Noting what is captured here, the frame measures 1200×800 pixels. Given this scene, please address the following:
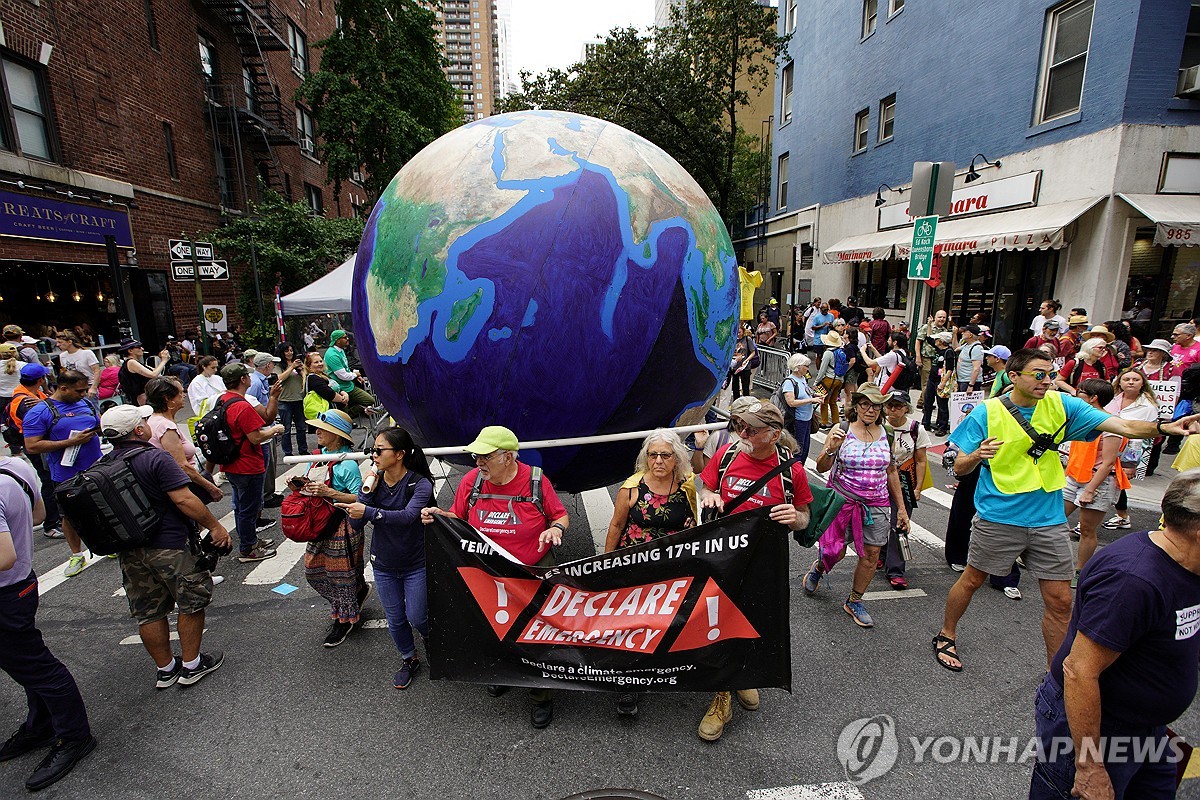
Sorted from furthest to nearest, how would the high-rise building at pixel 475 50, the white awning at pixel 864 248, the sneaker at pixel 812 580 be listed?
the high-rise building at pixel 475 50 < the white awning at pixel 864 248 < the sneaker at pixel 812 580

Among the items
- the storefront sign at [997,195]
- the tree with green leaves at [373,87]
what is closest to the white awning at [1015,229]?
the storefront sign at [997,195]

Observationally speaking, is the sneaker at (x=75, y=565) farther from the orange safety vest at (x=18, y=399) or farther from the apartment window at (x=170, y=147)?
the apartment window at (x=170, y=147)

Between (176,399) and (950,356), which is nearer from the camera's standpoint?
(176,399)

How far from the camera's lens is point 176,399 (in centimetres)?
438

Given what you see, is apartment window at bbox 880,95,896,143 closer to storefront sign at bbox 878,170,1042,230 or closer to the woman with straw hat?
storefront sign at bbox 878,170,1042,230

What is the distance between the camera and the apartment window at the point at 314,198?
79.4 ft

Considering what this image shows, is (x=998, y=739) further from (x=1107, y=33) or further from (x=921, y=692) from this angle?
(x=1107, y=33)

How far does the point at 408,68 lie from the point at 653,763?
23.6 metres

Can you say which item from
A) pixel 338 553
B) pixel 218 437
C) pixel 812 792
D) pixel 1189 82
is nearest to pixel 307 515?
pixel 338 553

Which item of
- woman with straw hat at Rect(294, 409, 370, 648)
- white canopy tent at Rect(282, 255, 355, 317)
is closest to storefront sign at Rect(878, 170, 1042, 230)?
woman with straw hat at Rect(294, 409, 370, 648)

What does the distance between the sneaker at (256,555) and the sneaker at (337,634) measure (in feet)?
5.77

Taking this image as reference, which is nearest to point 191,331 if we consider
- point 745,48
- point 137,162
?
point 137,162

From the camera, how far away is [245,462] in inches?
204

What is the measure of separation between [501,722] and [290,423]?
6.38 metres
